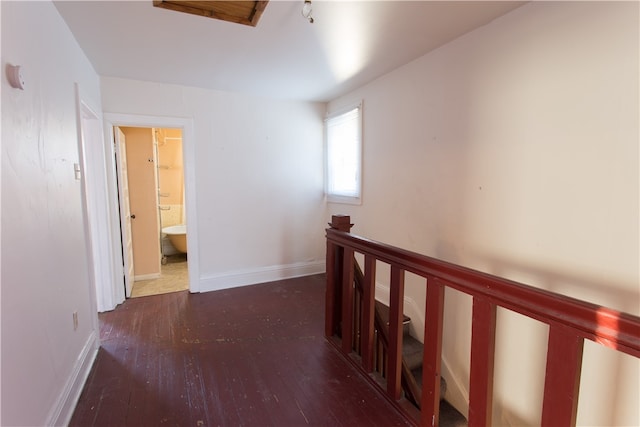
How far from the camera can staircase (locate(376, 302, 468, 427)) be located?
2365 millimetres

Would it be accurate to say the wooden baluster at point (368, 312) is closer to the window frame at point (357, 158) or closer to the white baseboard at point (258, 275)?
the window frame at point (357, 158)

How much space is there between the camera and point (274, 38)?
2301 mm

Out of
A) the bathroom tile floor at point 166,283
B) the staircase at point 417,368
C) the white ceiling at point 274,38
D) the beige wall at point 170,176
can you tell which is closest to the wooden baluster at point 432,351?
the staircase at point 417,368

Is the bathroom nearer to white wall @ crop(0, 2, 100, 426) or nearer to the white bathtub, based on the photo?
the white bathtub

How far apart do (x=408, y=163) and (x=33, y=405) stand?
2834mm

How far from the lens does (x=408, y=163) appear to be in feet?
9.51

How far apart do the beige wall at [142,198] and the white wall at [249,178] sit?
35.7 inches

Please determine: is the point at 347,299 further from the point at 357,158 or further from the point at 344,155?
the point at 344,155

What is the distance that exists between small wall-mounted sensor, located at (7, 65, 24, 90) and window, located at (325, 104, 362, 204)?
110 inches

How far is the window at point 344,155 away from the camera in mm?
3629

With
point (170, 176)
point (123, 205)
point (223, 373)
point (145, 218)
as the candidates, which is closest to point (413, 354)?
point (223, 373)

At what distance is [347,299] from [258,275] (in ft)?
6.76

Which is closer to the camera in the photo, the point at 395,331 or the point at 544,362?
the point at 395,331

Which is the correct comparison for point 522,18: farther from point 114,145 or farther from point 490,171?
point 114,145
